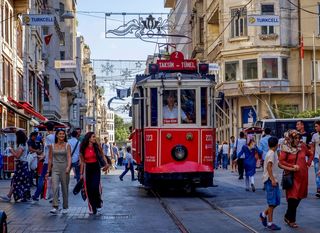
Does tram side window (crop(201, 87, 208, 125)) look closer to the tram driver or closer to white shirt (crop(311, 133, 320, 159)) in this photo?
the tram driver

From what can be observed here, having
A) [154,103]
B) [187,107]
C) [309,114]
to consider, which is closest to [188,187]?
[187,107]

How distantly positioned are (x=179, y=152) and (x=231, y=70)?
100 ft

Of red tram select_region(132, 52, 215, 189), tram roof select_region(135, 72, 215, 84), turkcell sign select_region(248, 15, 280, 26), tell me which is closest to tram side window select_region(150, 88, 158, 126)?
red tram select_region(132, 52, 215, 189)

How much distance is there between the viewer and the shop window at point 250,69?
47.7 meters

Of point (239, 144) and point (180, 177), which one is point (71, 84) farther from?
point (180, 177)

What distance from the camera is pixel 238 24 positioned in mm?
48500

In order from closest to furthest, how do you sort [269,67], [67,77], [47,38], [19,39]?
[19,39] < [269,67] < [47,38] < [67,77]

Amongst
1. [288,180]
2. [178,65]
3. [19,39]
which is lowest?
[288,180]

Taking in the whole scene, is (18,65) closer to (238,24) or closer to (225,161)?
(225,161)

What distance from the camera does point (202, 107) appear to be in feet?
62.5

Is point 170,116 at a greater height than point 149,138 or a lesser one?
greater

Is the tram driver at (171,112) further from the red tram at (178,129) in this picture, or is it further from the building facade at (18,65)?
the building facade at (18,65)

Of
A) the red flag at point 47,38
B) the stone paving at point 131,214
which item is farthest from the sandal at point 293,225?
the red flag at point 47,38

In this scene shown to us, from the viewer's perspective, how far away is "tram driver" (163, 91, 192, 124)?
18.9 metres
